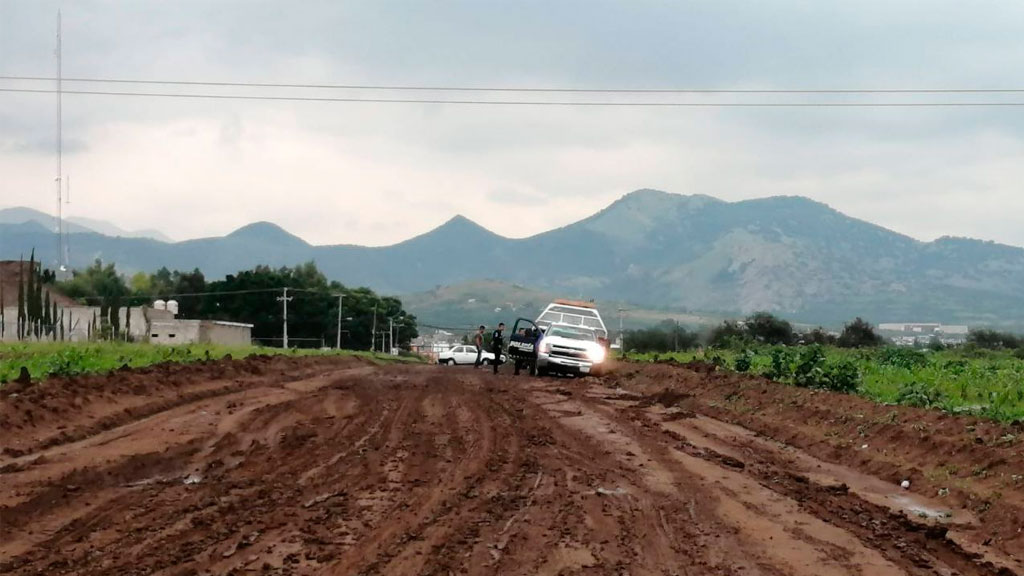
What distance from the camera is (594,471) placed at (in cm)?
1341

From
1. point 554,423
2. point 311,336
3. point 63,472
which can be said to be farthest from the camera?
point 311,336

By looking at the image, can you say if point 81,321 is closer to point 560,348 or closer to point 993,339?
point 560,348

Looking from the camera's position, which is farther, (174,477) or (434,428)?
(434,428)

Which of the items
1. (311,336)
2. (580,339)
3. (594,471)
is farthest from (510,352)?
(311,336)

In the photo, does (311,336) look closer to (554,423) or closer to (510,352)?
(510,352)

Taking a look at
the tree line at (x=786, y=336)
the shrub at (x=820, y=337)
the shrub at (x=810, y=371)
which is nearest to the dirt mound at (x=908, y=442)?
the shrub at (x=810, y=371)

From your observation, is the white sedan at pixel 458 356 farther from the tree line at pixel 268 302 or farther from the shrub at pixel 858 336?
the tree line at pixel 268 302

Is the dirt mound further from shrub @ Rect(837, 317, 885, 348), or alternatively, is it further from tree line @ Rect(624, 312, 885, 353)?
shrub @ Rect(837, 317, 885, 348)

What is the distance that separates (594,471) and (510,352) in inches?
964

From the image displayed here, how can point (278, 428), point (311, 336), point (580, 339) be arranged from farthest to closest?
point (311, 336) < point (580, 339) < point (278, 428)

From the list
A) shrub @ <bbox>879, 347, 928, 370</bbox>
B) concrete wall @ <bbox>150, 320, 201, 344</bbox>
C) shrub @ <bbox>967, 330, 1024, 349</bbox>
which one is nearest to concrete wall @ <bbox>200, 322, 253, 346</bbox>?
concrete wall @ <bbox>150, 320, 201, 344</bbox>

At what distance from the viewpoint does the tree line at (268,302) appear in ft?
399

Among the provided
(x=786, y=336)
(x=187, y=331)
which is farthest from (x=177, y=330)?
(x=786, y=336)

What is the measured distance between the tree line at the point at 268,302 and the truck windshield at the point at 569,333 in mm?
75115
